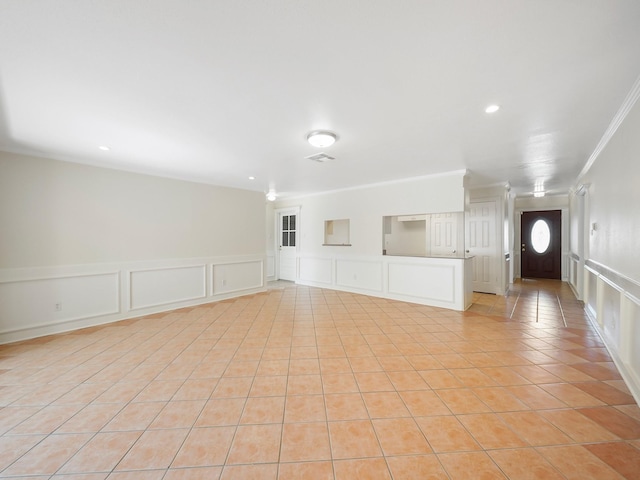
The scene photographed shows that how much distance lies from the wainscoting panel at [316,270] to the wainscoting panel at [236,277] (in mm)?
1264

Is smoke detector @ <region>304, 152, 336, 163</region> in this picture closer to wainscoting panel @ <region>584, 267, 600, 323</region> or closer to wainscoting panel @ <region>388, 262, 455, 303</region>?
wainscoting panel @ <region>388, 262, 455, 303</region>

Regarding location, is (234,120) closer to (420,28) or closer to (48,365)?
(420,28)

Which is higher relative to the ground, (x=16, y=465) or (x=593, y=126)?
(x=593, y=126)

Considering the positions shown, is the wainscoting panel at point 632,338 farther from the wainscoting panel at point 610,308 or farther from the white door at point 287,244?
the white door at point 287,244

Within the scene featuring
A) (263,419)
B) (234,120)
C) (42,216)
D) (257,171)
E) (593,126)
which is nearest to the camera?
(263,419)

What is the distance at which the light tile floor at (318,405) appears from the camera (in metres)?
1.54

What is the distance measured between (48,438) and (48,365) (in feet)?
4.69

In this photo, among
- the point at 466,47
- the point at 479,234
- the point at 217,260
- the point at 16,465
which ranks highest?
the point at 466,47

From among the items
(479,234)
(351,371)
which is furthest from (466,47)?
(479,234)

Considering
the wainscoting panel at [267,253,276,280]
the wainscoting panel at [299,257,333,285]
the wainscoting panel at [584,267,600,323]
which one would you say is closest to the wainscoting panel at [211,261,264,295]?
the wainscoting panel at [299,257,333,285]

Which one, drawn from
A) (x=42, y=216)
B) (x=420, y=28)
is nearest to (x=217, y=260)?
(x=42, y=216)

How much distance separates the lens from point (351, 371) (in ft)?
8.54

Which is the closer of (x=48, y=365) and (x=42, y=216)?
(x=48, y=365)

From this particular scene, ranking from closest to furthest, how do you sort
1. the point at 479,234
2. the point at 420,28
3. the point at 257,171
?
the point at 420,28
the point at 257,171
the point at 479,234
